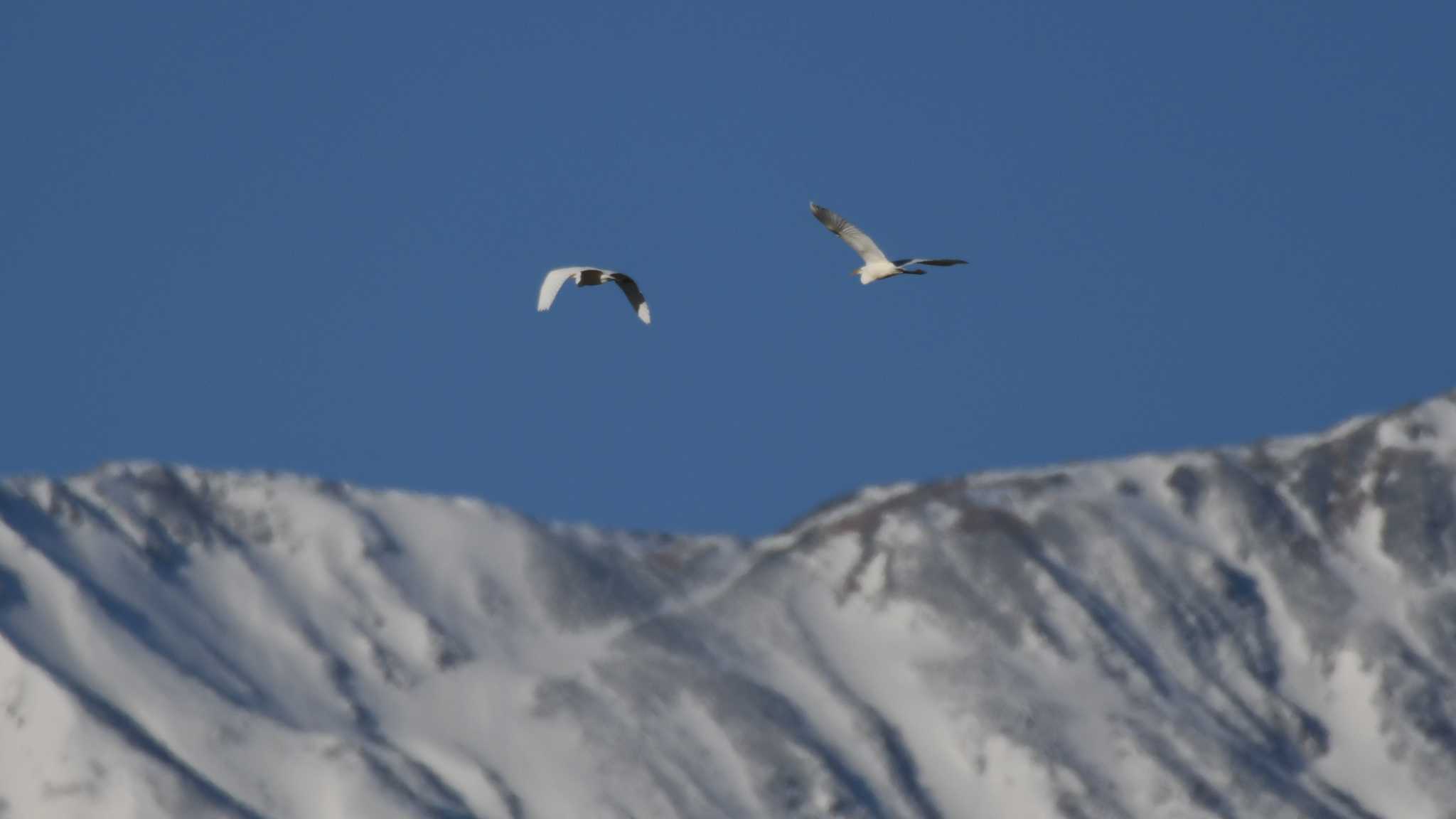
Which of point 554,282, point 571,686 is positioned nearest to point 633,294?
point 554,282

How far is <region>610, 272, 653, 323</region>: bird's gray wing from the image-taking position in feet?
248

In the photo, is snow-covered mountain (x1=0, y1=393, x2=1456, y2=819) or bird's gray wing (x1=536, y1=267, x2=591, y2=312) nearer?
bird's gray wing (x1=536, y1=267, x2=591, y2=312)

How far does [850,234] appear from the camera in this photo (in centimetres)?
7644

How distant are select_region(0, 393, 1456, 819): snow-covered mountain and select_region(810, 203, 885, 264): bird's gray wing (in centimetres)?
9097

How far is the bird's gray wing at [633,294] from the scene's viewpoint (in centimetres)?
7556

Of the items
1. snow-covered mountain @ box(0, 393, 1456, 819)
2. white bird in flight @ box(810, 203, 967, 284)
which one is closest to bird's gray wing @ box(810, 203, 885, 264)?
white bird in flight @ box(810, 203, 967, 284)

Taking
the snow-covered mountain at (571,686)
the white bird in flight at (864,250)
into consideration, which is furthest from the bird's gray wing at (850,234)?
the snow-covered mountain at (571,686)

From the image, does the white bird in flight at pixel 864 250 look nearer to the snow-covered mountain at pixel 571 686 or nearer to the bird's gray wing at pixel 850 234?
the bird's gray wing at pixel 850 234

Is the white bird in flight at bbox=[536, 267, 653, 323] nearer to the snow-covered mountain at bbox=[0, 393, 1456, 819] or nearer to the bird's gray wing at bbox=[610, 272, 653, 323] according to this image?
the bird's gray wing at bbox=[610, 272, 653, 323]

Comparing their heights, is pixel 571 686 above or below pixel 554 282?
above

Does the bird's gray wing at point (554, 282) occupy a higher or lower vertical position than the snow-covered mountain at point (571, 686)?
lower

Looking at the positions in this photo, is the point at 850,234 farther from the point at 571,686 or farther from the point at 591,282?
the point at 571,686

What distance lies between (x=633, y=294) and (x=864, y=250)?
19.0 feet

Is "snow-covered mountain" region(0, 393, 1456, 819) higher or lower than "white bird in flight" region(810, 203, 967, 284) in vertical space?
higher
